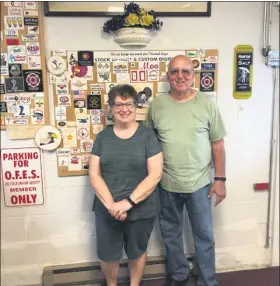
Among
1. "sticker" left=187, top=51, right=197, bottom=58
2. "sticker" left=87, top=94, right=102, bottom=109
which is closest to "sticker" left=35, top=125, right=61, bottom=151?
"sticker" left=87, top=94, right=102, bottom=109

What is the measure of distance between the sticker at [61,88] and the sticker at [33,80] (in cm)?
9

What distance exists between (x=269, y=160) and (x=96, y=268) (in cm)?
127

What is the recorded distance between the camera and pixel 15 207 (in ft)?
6.84

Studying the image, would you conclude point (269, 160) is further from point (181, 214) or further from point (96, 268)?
point (96, 268)

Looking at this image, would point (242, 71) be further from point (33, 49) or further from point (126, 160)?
point (33, 49)

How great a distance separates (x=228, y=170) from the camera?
2.23m


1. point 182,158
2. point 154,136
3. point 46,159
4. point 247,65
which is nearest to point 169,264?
point 182,158

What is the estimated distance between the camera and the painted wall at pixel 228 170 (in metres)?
2.03

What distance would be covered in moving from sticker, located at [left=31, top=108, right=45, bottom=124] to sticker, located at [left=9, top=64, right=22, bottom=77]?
21 centimetres

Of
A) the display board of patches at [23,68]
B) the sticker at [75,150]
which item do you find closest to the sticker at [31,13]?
the display board of patches at [23,68]

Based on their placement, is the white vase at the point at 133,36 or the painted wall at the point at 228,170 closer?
the white vase at the point at 133,36

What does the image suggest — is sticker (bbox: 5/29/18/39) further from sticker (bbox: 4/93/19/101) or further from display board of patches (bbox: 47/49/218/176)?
sticker (bbox: 4/93/19/101)

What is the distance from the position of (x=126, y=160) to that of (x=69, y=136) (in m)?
0.47

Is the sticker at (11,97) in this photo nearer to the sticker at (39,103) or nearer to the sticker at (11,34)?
the sticker at (39,103)
